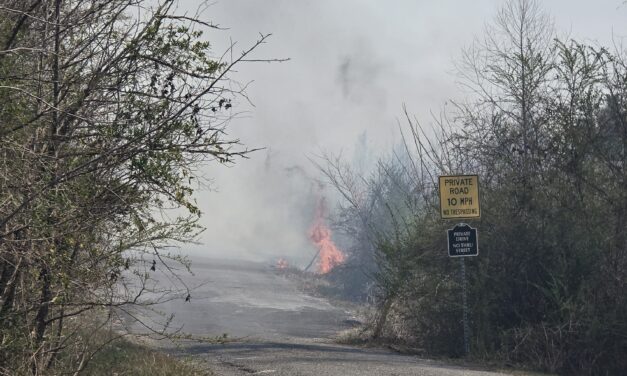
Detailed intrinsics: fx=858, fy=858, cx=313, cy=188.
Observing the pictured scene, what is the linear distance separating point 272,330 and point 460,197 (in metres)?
10.6

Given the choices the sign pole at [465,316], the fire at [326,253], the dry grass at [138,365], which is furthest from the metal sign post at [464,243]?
the fire at [326,253]

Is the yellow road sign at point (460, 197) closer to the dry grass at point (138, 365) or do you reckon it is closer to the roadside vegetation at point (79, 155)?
the dry grass at point (138, 365)

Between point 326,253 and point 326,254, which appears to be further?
point 326,253

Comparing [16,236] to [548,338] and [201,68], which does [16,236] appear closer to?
[201,68]

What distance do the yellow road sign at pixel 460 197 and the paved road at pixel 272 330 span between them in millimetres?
3150

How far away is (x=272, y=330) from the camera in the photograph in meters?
26.5

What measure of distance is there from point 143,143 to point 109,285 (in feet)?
6.42

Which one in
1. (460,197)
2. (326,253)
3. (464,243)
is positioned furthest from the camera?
(326,253)

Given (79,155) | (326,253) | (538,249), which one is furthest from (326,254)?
(79,155)

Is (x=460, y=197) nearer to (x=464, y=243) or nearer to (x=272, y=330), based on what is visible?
(x=464, y=243)

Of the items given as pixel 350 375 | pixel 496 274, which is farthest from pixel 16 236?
pixel 496 274

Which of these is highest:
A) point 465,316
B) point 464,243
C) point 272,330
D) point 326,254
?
point 326,254

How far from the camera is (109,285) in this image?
8758 mm

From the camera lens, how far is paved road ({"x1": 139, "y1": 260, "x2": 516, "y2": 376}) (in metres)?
13.3
